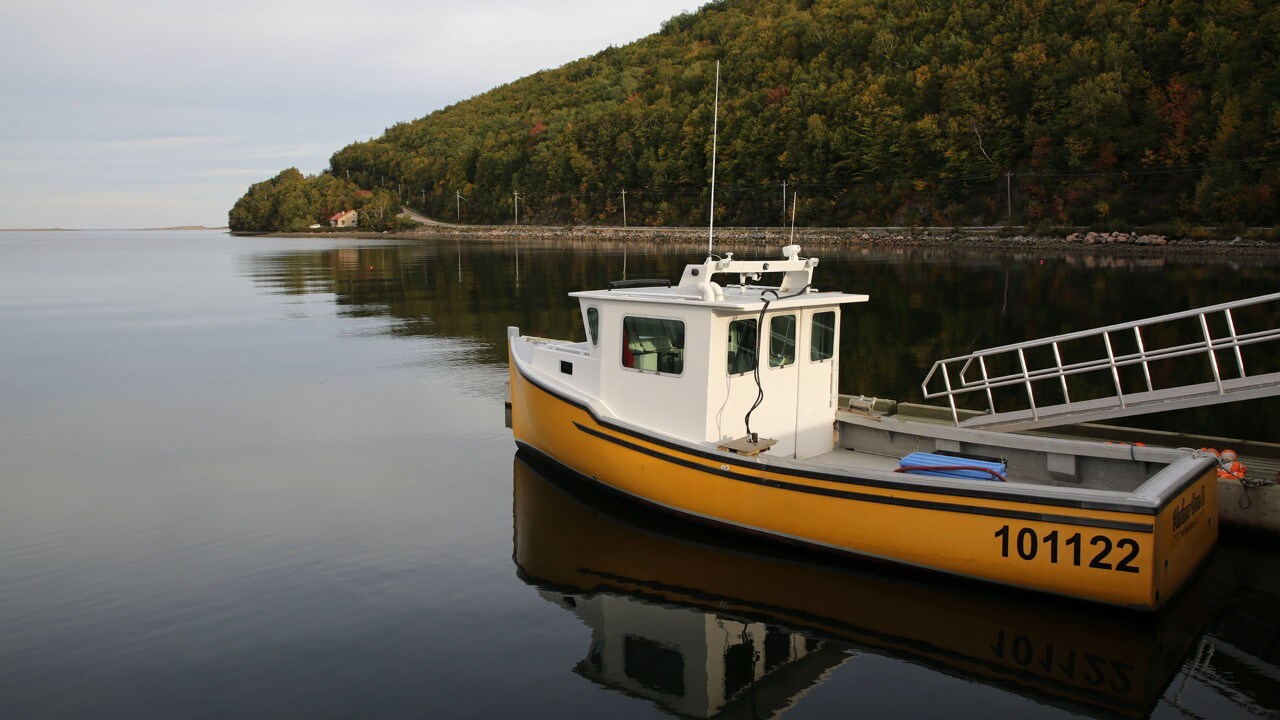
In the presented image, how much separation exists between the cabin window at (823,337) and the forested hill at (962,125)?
72.7 m

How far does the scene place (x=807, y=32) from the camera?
145 m

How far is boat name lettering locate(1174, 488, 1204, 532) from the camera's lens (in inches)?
329

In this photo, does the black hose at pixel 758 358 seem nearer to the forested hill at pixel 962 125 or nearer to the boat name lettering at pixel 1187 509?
the boat name lettering at pixel 1187 509

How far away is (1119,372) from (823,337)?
45.8 feet

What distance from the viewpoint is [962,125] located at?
99.6 metres

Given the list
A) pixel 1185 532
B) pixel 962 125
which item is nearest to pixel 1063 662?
pixel 1185 532

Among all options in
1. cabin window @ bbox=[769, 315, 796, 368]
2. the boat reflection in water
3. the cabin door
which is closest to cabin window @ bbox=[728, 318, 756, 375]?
cabin window @ bbox=[769, 315, 796, 368]

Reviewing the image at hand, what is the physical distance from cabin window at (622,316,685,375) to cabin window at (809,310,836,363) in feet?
6.18

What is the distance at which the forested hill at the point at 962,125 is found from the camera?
79.8 meters

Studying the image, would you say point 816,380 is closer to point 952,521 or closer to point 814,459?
point 814,459

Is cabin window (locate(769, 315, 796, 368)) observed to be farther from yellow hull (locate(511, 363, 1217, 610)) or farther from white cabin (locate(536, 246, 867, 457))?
yellow hull (locate(511, 363, 1217, 610))

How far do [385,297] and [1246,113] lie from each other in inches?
3001

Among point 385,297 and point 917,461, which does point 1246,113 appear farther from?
point 917,461

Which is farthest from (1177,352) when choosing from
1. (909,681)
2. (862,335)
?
(862,335)
